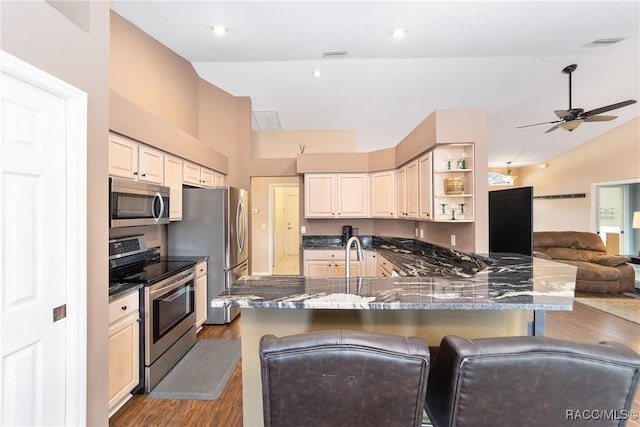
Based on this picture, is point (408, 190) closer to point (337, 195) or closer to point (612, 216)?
point (337, 195)

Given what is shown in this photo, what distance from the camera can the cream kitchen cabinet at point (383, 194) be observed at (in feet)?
14.0

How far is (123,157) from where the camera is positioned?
2.40 metres

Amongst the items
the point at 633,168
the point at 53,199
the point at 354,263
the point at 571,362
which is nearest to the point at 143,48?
the point at 53,199

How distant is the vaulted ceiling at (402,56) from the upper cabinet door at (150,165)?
1.28m

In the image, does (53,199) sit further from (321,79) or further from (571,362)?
(321,79)

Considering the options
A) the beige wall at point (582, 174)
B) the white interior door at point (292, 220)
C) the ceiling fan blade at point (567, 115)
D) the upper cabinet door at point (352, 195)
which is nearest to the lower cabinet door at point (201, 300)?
the upper cabinet door at point (352, 195)

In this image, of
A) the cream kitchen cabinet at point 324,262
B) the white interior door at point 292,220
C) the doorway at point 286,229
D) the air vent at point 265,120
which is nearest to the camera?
the cream kitchen cabinet at point 324,262

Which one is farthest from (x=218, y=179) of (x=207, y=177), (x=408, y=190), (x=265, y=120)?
(x=408, y=190)

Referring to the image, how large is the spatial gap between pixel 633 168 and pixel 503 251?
504 cm

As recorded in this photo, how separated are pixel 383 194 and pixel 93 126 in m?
3.60

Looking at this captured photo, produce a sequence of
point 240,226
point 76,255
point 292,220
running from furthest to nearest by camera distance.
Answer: point 292,220 → point 240,226 → point 76,255

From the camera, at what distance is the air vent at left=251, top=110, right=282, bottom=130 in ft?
16.9

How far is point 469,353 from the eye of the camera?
91 cm

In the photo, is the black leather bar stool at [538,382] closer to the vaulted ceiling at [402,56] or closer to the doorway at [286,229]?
the vaulted ceiling at [402,56]
